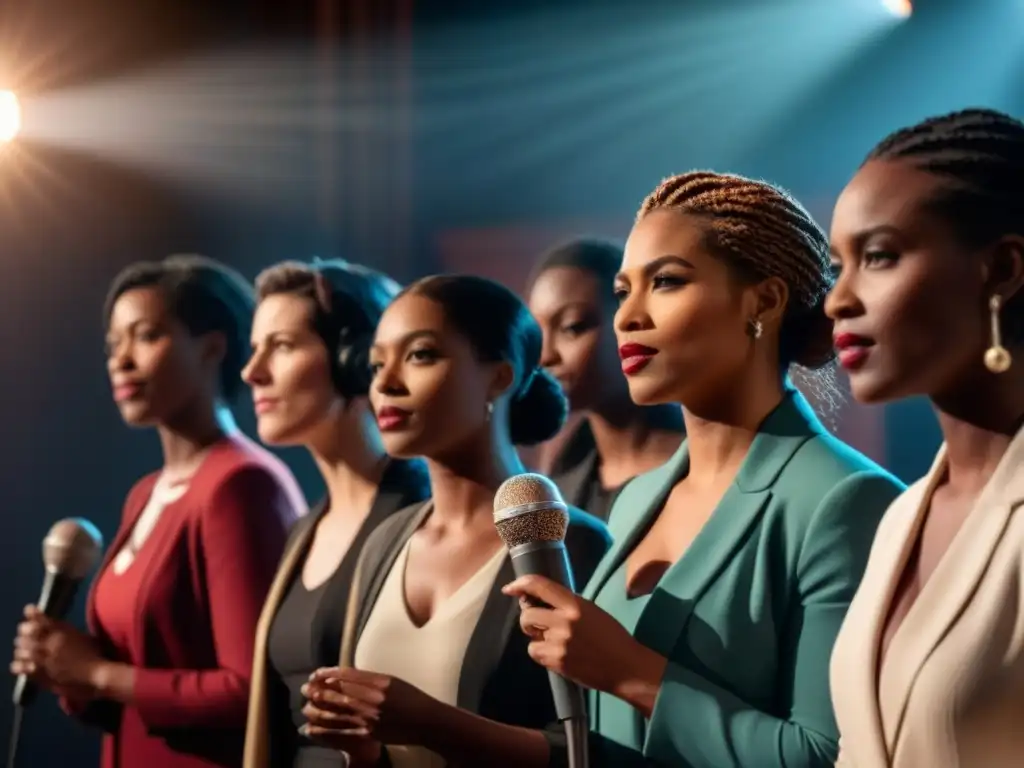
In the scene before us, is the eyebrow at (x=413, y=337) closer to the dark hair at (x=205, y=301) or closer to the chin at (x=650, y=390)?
the chin at (x=650, y=390)

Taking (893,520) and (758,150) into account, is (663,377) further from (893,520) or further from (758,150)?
(758,150)

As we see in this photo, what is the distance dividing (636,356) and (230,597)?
1221 millimetres

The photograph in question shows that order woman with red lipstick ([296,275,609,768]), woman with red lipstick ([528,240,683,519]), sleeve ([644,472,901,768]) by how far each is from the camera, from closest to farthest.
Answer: sleeve ([644,472,901,768]), woman with red lipstick ([296,275,609,768]), woman with red lipstick ([528,240,683,519])

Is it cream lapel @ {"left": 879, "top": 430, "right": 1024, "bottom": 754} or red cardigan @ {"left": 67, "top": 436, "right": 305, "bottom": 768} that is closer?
cream lapel @ {"left": 879, "top": 430, "right": 1024, "bottom": 754}

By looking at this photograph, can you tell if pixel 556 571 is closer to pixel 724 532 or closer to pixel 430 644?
pixel 724 532

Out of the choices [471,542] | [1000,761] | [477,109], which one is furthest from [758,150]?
[1000,761]

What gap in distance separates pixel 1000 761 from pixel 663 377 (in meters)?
0.68

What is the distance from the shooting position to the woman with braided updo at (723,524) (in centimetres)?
174

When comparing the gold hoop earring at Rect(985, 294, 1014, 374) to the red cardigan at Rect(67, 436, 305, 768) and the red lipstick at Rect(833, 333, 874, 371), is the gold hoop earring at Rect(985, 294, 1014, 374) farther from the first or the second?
the red cardigan at Rect(67, 436, 305, 768)

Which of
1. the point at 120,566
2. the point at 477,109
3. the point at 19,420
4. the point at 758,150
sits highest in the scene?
the point at 477,109

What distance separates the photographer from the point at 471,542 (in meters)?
2.32

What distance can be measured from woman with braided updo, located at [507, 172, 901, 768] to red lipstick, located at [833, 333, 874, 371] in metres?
0.27

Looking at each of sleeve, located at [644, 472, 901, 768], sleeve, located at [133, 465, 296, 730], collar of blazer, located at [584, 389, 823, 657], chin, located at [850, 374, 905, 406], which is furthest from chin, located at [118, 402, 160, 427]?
chin, located at [850, 374, 905, 406]

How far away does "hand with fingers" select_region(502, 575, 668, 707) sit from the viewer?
5.67 ft
